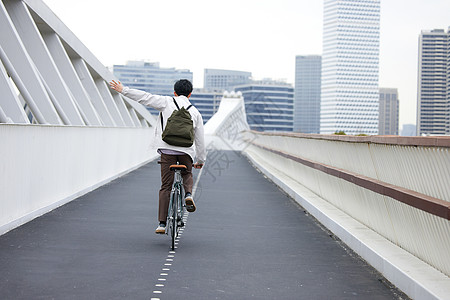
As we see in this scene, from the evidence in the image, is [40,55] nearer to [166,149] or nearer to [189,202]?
[166,149]

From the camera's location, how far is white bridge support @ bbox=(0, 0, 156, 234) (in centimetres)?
1004

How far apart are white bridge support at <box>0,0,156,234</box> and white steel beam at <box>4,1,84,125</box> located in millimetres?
21

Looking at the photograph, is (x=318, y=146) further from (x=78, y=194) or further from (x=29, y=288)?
(x=29, y=288)

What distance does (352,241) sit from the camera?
9.02 meters

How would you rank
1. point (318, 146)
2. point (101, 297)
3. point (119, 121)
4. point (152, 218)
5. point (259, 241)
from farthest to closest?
1. point (119, 121)
2. point (318, 146)
3. point (152, 218)
4. point (259, 241)
5. point (101, 297)

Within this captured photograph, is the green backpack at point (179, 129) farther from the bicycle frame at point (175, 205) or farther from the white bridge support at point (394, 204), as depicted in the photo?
the white bridge support at point (394, 204)

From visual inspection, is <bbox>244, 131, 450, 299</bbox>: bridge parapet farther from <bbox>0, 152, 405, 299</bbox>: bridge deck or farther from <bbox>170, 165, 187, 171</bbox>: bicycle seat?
<bbox>170, 165, 187, 171</bbox>: bicycle seat

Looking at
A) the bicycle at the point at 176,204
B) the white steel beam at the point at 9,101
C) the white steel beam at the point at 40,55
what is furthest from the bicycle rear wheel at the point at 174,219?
the white steel beam at the point at 40,55

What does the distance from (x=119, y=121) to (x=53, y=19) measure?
959cm

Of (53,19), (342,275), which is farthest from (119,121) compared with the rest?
(342,275)

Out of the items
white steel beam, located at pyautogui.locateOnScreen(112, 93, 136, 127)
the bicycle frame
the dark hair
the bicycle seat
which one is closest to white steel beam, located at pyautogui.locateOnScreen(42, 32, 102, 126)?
white steel beam, located at pyautogui.locateOnScreen(112, 93, 136, 127)

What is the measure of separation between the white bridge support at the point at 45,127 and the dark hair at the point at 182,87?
36.4 inches

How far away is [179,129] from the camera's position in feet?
29.5

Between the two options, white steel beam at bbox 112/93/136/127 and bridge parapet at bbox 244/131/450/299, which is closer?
bridge parapet at bbox 244/131/450/299
